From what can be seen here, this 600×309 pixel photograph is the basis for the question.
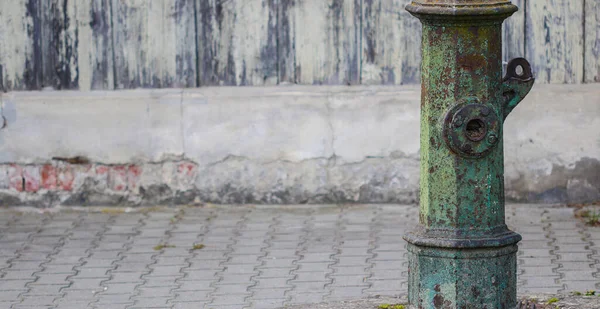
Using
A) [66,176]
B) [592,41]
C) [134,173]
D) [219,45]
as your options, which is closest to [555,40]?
[592,41]

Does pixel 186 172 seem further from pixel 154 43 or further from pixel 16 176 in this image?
pixel 16 176

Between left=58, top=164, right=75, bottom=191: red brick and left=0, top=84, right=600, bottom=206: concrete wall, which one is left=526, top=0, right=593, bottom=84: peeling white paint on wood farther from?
left=58, top=164, right=75, bottom=191: red brick

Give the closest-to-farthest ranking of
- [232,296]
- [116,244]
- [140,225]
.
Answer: [232,296] < [116,244] < [140,225]

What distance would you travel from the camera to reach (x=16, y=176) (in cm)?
680

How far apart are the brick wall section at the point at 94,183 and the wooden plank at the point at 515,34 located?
2.06 metres

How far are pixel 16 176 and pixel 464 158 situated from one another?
3649 mm

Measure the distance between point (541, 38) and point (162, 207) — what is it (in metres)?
2.57

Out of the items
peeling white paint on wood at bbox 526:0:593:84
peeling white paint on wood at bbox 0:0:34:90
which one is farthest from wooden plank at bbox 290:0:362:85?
peeling white paint on wood at bbox 0:0:34:90

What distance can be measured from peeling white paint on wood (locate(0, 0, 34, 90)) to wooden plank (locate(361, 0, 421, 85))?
82.1 inches

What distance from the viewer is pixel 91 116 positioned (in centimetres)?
673

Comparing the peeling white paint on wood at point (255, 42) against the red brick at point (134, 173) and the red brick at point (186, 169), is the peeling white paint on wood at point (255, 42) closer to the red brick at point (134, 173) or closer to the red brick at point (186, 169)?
the red brick at point (186, 169)

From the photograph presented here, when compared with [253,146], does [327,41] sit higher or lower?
higher

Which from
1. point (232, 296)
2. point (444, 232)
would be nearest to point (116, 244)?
point (232, 296)

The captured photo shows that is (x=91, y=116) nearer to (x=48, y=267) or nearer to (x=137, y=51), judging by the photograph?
(x=137, y=51)
